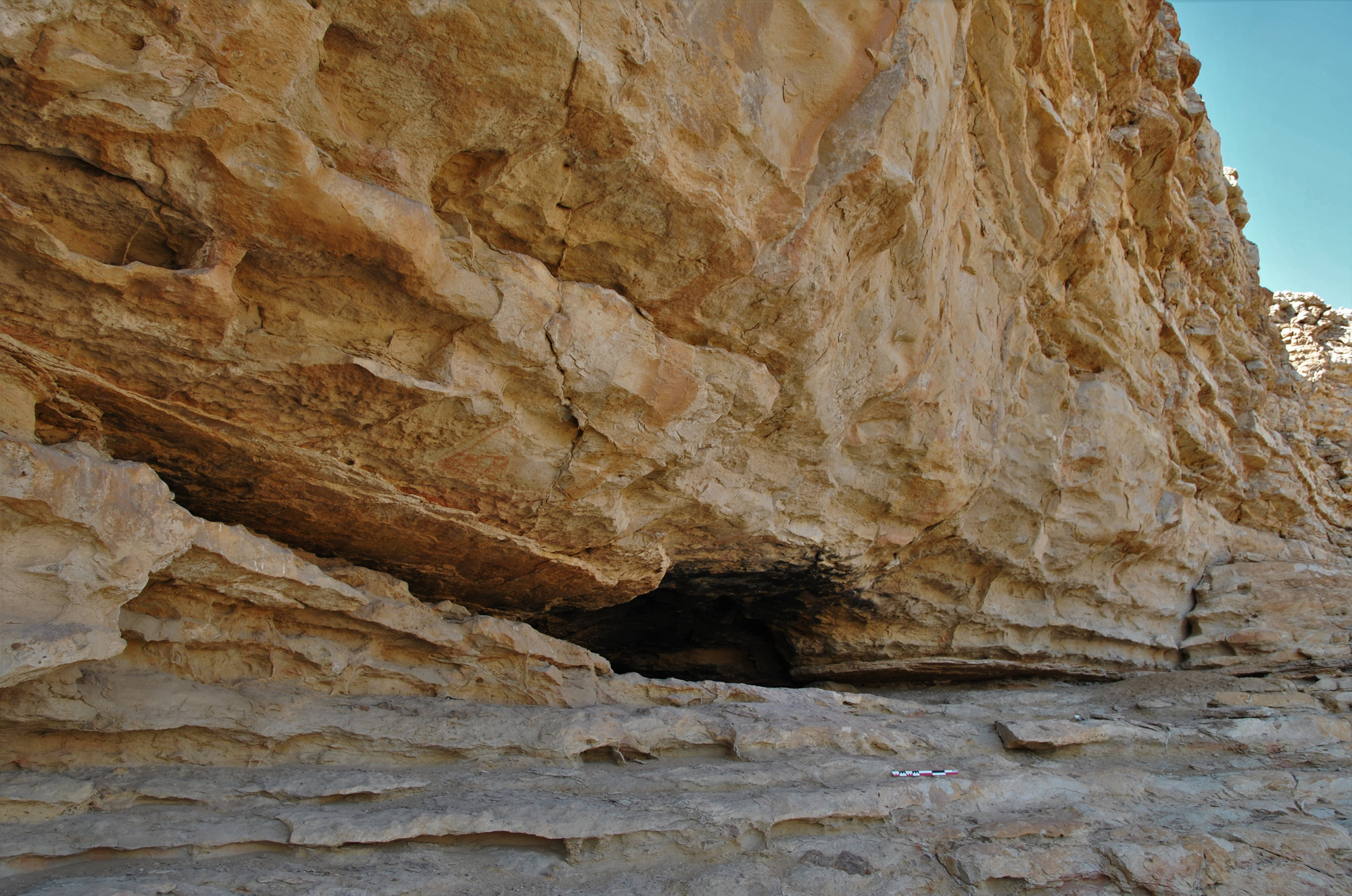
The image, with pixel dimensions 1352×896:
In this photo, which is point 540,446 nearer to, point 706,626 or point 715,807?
point 715,807

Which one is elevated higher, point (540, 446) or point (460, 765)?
point (540, 446)

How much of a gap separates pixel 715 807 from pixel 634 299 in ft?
8.22

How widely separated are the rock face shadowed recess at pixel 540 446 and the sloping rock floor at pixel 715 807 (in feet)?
0.08

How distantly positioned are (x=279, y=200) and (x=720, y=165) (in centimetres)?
191

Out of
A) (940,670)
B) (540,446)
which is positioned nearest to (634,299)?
(540,446)

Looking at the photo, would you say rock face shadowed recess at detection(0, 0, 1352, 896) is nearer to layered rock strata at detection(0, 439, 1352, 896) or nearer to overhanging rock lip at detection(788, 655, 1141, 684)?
layered rock strata at detection(0, 439, 1352, 896)

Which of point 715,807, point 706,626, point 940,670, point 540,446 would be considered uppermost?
point 540,446

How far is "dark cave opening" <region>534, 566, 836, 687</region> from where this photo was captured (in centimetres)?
623

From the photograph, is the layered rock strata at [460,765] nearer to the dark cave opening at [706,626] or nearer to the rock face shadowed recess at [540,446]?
the rock face shadowed recess at [540,446]

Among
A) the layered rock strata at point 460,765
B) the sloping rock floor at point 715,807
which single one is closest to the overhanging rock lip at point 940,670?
the sloping rock floor at point 715,807

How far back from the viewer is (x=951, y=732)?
5.01 meters

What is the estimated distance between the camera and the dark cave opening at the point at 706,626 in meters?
6.23

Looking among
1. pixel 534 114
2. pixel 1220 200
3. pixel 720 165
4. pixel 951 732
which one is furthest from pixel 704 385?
pixel 1220 200

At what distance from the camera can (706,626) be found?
7.58 m
